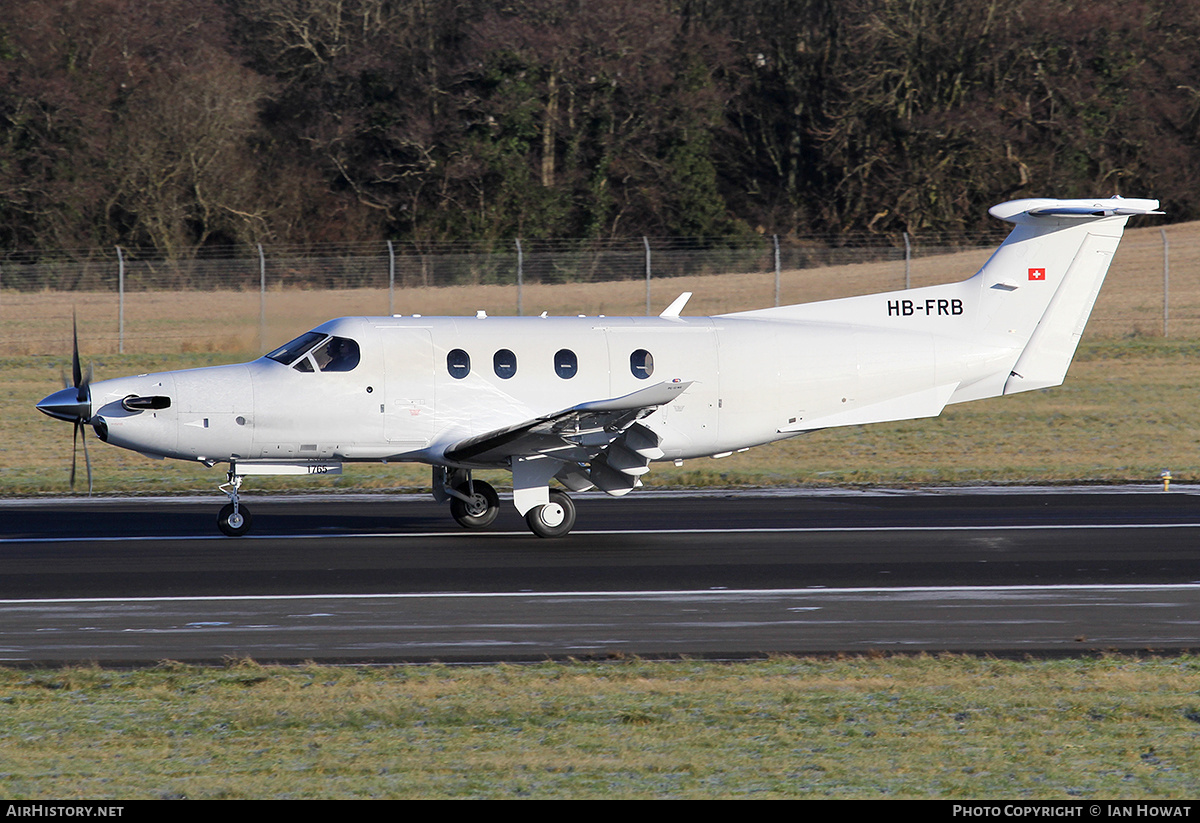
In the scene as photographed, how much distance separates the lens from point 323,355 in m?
16.3

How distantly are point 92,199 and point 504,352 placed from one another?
3366cm

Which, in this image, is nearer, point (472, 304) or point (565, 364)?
point (565, 364)

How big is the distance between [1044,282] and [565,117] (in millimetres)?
34399

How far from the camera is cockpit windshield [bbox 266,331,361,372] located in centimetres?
1625

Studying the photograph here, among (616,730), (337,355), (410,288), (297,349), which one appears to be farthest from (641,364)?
(410,288)

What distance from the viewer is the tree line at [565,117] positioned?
46219 millimetres

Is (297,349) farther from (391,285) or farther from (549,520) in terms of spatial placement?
(391,285)

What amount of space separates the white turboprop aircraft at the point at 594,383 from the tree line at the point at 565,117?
30465 mm

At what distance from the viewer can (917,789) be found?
678 cm

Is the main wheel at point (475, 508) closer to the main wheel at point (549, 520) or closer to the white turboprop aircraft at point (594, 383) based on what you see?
the white turboprop aircraft at point (594, 383)

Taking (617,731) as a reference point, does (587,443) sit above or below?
above

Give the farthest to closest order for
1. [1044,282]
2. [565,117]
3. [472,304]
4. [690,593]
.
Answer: [565,117] → [472,304] → [1044,282] → [690,593]

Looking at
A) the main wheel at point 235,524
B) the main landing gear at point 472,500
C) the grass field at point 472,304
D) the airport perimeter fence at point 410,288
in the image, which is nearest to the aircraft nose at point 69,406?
the main wheel at point 235,524

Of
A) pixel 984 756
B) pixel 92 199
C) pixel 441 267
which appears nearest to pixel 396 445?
pixel 984 756
